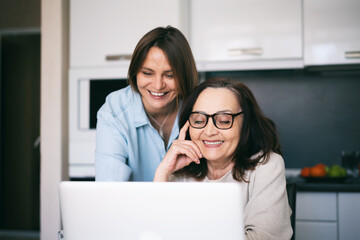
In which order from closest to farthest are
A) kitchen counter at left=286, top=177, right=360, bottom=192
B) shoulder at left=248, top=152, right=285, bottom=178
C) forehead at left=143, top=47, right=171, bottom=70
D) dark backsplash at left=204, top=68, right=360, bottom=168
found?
shoulder at left=248, top=152, right=285, bottom=178 < forehead at left=143, top=47, right=171, bottom=70 < kitchen counter at left=286, top=177, right=360, bottom=192 < dark backsplash at left=204, top=68, right=360, bottom=168

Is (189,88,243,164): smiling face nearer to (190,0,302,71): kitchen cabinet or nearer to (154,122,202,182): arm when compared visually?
(154,122,202,182): arm

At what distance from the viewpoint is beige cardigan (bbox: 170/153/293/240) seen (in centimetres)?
107

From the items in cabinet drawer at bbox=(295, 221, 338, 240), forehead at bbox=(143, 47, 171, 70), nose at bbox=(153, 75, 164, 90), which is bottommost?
cabinet drawer at bbox=(295, 221, 338, 240)

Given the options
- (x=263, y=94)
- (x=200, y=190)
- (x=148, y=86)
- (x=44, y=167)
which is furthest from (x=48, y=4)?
(x=200, y=190)

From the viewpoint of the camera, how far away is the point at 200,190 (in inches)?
27.0

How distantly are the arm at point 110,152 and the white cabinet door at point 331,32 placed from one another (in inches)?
53.7

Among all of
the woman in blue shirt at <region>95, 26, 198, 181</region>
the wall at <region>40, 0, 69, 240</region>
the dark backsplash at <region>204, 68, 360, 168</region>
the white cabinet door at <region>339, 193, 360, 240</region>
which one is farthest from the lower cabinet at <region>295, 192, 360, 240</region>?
the wall at <region>40, 0, 69, 240</region>

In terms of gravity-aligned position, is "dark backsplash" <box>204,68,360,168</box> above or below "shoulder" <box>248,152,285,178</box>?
above

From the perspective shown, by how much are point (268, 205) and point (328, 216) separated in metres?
1.15

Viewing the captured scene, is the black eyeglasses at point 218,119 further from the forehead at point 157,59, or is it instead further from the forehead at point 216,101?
the forehead at point 157,59

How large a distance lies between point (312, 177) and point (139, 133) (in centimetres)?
116

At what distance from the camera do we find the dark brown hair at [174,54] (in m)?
1.44

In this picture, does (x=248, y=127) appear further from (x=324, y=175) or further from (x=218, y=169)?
(x=324, y=175)

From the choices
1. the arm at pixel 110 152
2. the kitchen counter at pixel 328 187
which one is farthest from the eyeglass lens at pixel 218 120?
the kitchen counter at pixel 328 187
